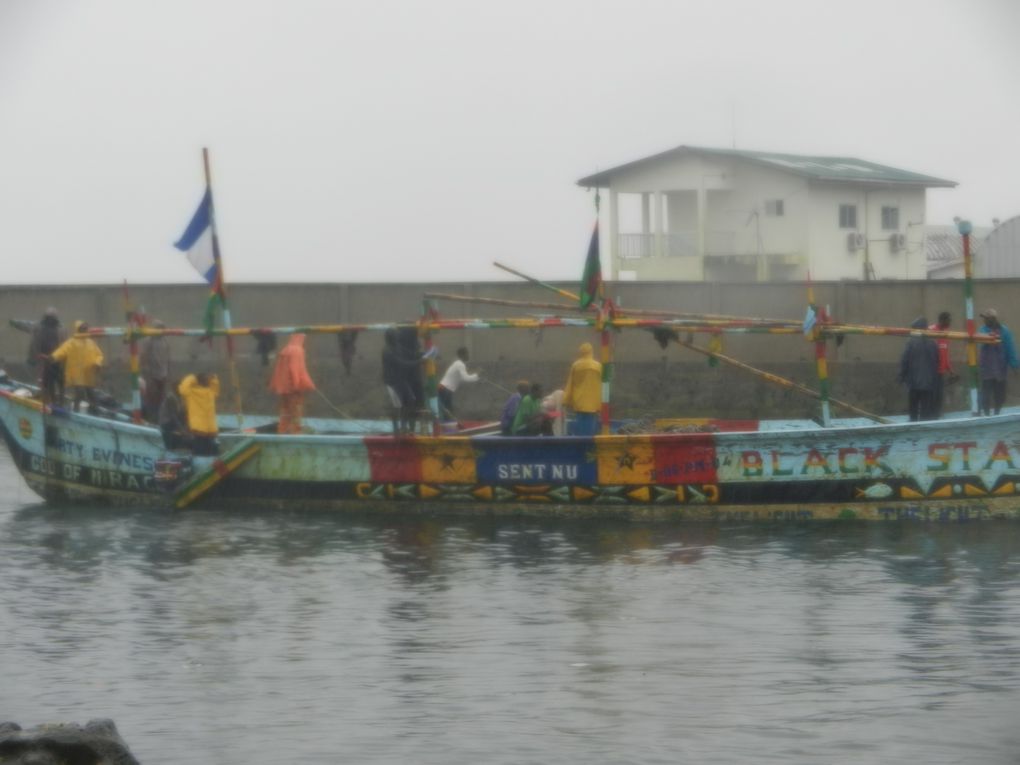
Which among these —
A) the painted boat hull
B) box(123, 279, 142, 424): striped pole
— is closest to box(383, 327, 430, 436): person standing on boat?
the painted boat hull

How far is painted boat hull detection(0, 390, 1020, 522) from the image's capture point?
1722cm

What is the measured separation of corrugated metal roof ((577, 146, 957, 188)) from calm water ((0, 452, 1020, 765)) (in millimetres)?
30379

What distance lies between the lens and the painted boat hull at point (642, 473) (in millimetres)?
17219

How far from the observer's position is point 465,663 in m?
11.6

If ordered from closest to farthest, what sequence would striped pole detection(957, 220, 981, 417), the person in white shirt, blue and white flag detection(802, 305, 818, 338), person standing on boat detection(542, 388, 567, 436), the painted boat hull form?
1. striped pole detection(957, 220, 981, 417)
2. the painted boat hull
3. blue and white flag detection(802, 305, 818, 338)
4. person standing on boat detection(542, 388, 567, 436)
5. the person in white shirt

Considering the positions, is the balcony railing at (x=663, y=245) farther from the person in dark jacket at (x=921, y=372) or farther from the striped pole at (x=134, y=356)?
the striped pole at (x=134, y=356)

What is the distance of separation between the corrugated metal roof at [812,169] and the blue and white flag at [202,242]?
2652 cm

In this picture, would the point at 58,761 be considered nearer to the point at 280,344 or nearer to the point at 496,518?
the point at 496,518

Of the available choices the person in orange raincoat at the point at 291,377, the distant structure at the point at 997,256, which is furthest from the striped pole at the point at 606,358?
the distant structure at the point at 997,256

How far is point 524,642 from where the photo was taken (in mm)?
12289

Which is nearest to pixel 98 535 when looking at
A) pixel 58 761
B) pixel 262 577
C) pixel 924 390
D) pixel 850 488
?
pixel 262 577

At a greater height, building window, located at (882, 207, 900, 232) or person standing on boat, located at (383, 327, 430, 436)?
building window, located at (882, 207, 900, 232)

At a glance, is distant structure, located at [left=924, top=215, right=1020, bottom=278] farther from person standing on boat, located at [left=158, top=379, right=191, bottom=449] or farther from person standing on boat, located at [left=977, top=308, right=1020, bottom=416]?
person standing on boat, located at [left=158, top=379, right=191, bottom=449]

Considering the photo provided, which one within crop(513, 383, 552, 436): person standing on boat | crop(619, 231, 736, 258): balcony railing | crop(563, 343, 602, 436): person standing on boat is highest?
crop(619, 231, 736, 258): balcony railing
